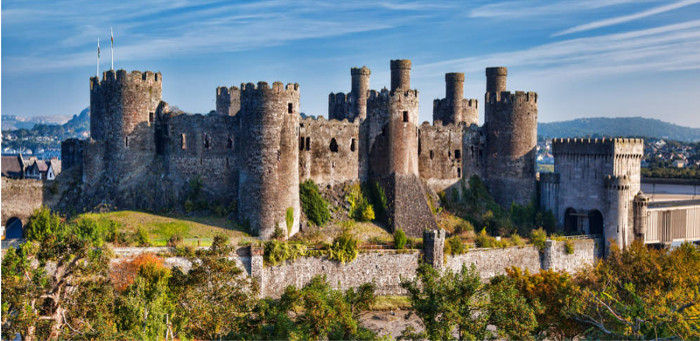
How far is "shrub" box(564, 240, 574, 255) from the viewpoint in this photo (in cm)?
5206

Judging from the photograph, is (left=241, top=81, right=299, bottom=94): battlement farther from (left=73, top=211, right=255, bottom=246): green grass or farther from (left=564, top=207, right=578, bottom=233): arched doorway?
(left=564, top=207, right=578, bottom=233): arched doorway

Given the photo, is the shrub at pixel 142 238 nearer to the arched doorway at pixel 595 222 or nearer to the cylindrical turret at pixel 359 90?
the cylindrical turret at pixel 359 90

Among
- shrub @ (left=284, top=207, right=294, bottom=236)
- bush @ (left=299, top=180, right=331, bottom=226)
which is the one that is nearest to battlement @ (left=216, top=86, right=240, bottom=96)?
bush @ (left=299, top=180, right=331, bottom=226)

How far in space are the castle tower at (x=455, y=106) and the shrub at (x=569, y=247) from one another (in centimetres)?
1375

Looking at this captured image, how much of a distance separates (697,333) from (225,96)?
4076cm

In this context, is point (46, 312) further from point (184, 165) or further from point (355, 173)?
point (355, 173)

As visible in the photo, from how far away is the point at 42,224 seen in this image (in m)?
47.1

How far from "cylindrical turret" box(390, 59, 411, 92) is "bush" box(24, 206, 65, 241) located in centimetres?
2686

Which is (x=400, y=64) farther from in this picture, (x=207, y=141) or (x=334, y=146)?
(x=207, y=141)

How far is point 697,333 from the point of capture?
27.3 m

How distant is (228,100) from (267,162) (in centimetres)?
1268

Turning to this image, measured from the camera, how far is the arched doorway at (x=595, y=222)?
182 feet

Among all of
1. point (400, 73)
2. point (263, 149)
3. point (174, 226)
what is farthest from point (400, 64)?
point (174, 226)

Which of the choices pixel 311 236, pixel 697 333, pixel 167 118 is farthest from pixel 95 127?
pixel 697 333
